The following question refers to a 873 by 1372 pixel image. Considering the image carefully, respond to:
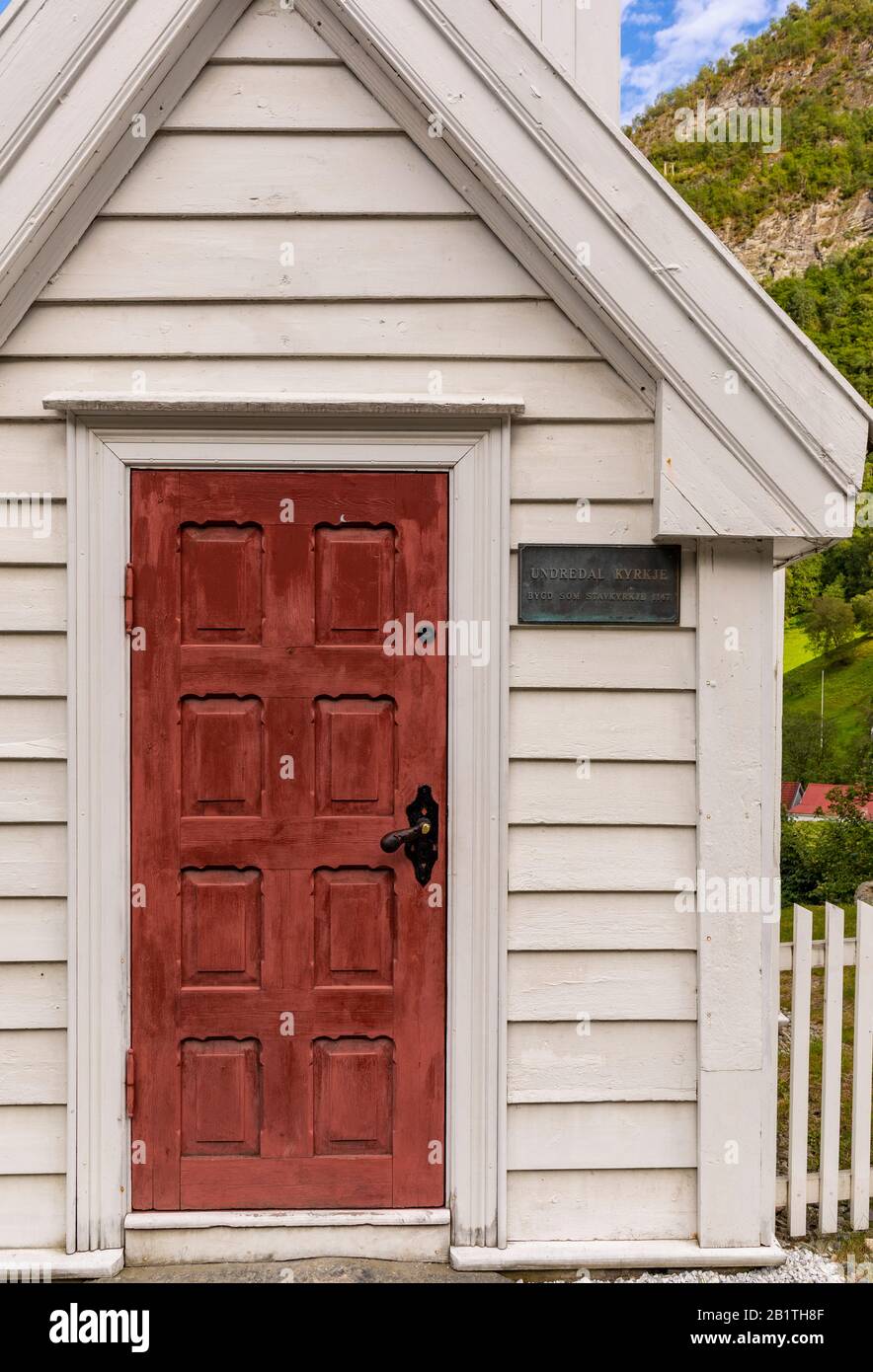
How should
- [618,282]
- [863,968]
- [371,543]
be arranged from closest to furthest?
[618,282], [371,543], [863,968]

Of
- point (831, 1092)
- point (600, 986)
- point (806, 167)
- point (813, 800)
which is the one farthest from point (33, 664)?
point (806, 167)

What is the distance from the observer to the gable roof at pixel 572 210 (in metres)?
2.69

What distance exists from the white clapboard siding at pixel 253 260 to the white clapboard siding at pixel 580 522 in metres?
0.79

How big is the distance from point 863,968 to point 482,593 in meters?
1.90

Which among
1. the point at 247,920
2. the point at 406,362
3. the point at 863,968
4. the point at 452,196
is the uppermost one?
the point at 452,196

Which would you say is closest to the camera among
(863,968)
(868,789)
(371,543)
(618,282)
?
(618,282)

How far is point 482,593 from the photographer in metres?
2.95

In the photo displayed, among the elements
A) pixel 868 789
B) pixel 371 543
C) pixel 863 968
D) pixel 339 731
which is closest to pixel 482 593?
pixel 371 543

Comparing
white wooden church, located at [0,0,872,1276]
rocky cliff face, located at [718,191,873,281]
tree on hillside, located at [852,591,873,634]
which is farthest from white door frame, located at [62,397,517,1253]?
rocky cliff face, located at [718,191,873,281]

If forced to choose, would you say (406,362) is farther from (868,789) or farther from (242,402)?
(868,789)

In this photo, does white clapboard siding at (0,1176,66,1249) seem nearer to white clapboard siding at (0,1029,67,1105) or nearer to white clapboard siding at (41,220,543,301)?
white clapboard siding at (0,1029,67,1105)

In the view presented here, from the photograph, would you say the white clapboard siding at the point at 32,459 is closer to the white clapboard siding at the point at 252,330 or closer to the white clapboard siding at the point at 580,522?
the white clapboard siding at the point at 252,330

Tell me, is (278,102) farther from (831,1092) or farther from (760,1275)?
(760,1275)

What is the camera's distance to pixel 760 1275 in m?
2.91
